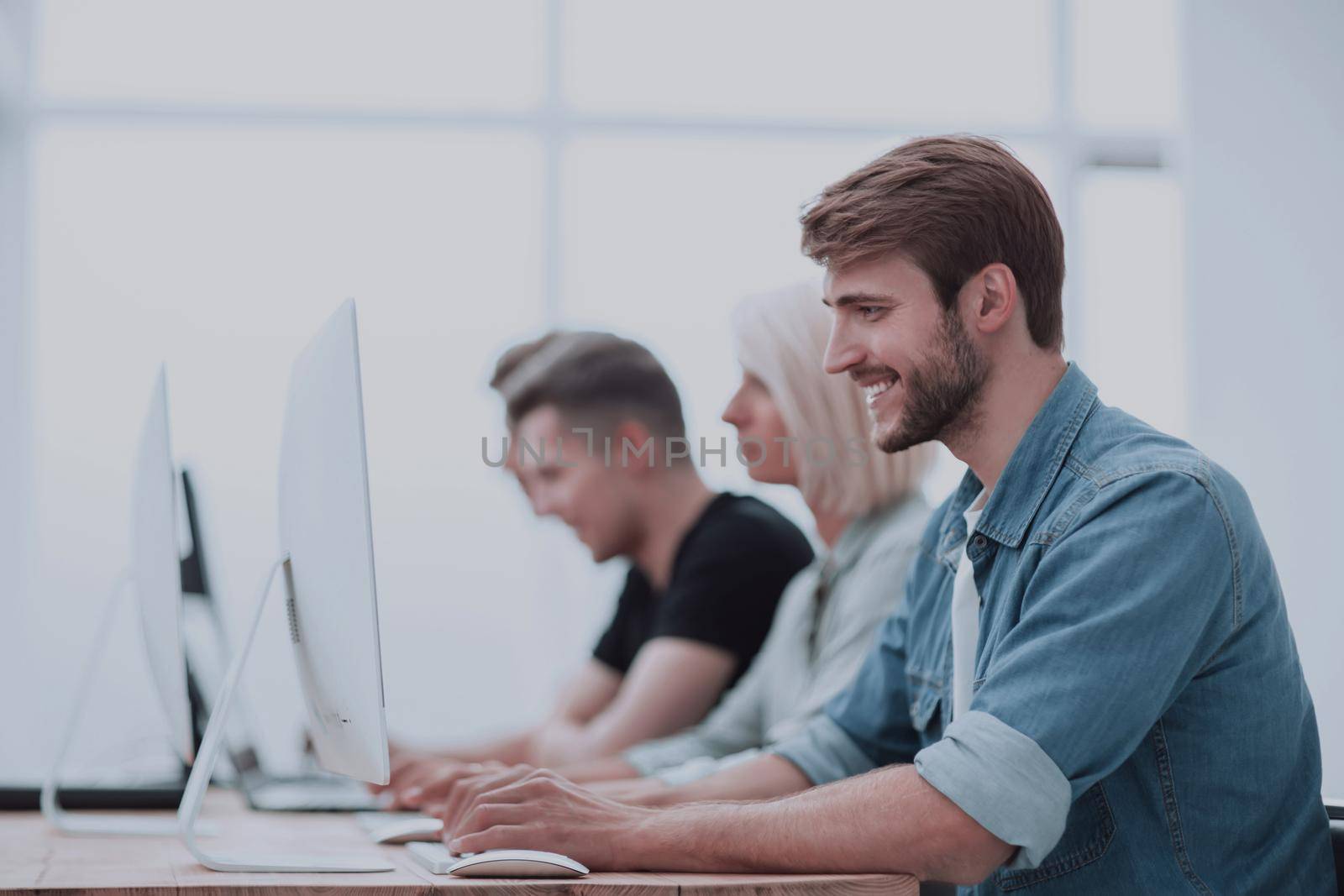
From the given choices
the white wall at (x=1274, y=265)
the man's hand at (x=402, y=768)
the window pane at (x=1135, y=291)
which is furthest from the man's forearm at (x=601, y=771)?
the window pane at (x=1135, y=291)

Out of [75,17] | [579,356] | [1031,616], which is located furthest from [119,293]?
[1031,616]

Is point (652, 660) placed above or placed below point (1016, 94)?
below

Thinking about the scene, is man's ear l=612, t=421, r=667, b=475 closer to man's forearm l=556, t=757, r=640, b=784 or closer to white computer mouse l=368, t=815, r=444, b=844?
man's forearm l=556, t=757, r=640, b=784

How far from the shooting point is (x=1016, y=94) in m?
4.11

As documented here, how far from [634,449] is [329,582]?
4.82ft

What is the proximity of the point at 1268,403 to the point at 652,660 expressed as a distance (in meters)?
1.93

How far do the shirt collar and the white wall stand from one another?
2.17 meters

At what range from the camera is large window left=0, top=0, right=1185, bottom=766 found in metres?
3.78

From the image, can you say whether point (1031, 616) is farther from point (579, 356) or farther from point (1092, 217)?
point (1092, 217)

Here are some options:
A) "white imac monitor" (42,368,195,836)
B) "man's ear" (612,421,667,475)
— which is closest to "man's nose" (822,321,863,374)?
"white imac monitor" (42,368,195,836)

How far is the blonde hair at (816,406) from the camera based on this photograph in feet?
6.18

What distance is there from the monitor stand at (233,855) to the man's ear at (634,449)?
1.36 metres

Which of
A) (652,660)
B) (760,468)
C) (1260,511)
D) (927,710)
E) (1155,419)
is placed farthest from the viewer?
(1155,419)

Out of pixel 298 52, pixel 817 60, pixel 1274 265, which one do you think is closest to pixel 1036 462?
pixel 1274 265
